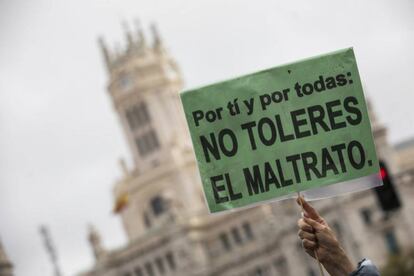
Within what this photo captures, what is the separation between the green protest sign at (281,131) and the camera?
7.59 meters

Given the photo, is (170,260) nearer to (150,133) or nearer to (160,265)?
(160,265)

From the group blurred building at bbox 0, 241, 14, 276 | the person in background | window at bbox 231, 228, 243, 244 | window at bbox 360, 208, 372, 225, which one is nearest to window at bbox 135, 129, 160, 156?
window at bbox 231, 228, 243, 244

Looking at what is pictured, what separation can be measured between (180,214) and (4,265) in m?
66.4

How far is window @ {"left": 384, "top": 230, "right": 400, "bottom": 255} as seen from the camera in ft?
240

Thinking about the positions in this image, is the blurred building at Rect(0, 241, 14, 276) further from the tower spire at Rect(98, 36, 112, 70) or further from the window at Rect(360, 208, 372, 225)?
the tower spire at Rect(98, 36, 112, 70)

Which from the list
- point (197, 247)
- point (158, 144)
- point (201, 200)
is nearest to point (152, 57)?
point (158, 144)

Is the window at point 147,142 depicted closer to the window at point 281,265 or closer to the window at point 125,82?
the window at point 125,82

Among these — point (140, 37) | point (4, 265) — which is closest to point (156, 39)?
point (140, 37)

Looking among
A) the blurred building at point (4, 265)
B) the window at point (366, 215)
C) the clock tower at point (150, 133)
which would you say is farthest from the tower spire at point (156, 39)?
the blurred building at point (4, 265)

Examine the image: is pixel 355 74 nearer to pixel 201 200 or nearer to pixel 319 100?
pixel 319 100

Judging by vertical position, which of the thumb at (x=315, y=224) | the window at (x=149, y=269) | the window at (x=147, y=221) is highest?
→ the window at (x=147, y=221)

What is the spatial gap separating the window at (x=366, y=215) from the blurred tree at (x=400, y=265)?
7.83 metres

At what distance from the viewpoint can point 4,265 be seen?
59.8ft

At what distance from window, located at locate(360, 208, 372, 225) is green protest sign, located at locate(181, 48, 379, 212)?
6858 cm
